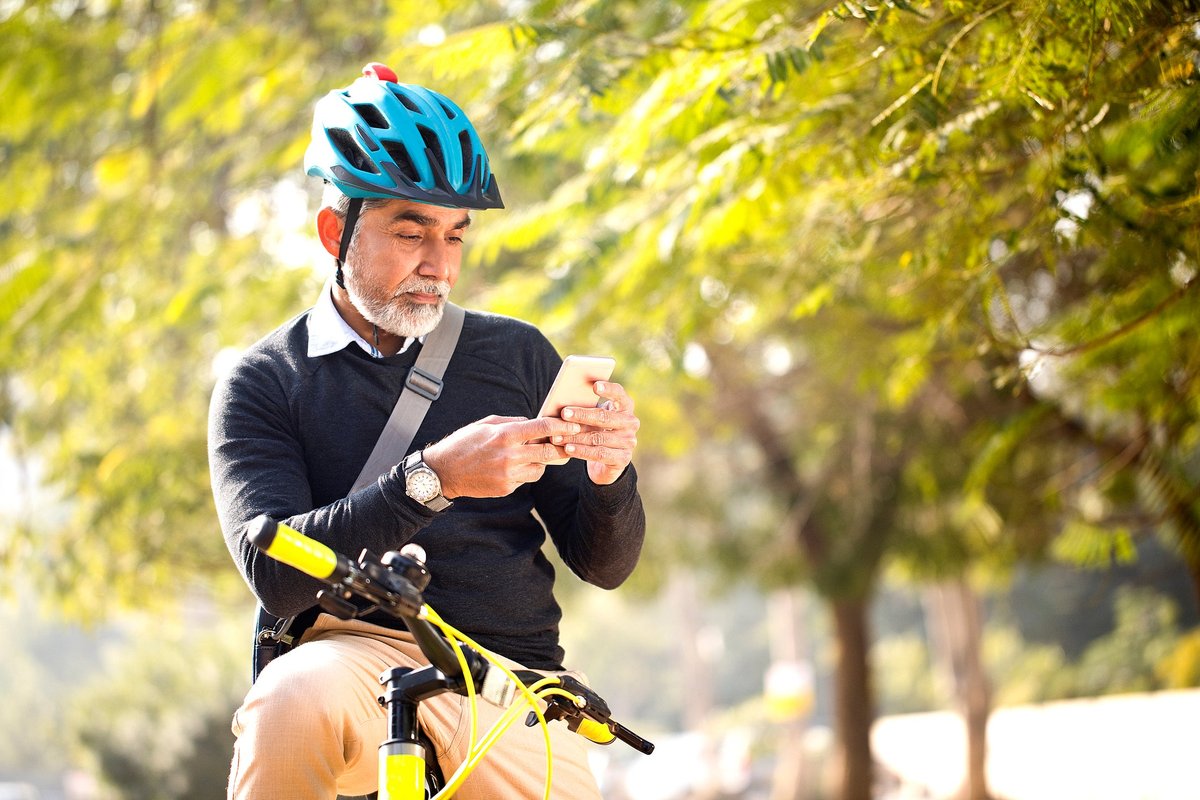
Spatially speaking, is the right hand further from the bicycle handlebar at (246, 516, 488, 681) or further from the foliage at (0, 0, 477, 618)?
the foliage at (0, 0, 477, 618)

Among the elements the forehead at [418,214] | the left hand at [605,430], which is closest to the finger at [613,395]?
the left hand at [605,430]

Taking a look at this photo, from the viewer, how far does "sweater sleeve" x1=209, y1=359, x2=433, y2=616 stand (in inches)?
113

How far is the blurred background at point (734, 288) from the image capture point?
448cm

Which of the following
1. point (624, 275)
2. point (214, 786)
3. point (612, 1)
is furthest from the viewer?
point (214, 786)

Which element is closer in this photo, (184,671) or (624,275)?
(624,275)

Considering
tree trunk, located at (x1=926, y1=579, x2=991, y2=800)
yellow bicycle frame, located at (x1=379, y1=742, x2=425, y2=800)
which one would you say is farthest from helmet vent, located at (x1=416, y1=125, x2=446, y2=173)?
tree trunk, located at (x1=926, y1=579, x2=991, y2=800)

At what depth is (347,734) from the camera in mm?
2877

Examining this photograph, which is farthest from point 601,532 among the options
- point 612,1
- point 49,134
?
point 49,134

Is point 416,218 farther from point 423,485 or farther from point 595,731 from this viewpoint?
point 595,731

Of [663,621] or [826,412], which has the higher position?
[826,412]

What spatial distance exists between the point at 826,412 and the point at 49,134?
28.2 feet

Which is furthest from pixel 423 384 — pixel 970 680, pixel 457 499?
pixel 970 680

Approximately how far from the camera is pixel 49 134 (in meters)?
11.8

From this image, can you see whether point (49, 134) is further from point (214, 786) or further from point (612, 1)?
point (214, 786)
